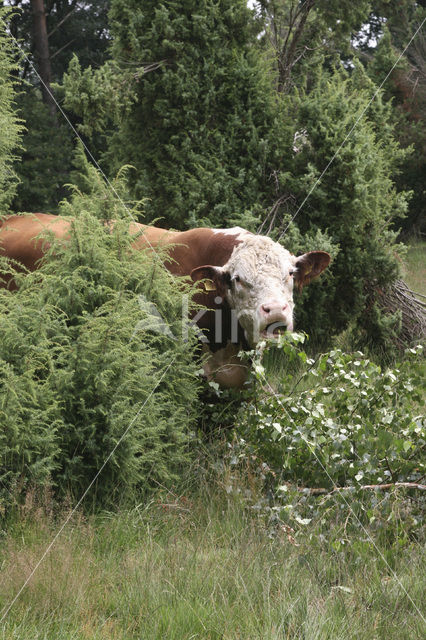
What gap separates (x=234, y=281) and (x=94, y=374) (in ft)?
5.33

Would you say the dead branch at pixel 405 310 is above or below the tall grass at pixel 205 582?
above

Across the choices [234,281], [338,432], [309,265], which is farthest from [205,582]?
[309,265]

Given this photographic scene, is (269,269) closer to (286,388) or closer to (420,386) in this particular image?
(286,388)

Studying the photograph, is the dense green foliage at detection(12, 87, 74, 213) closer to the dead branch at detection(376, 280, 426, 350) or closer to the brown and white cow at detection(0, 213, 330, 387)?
the dead branch at detection(376, 280, 426, 350)

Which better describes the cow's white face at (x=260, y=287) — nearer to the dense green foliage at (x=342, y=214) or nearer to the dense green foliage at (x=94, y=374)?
the dense green foliage at (x=94, y=374)

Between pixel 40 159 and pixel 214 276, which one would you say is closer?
pixel 214 276

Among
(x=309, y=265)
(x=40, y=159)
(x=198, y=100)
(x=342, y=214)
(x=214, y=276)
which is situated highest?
(x=198, y=100)

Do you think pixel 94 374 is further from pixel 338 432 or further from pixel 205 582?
pixel 338 432

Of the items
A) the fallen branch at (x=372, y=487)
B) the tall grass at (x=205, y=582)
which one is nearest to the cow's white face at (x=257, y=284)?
the fallen branch at (x=372, y=487)

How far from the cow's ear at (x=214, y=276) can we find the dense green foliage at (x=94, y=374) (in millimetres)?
496

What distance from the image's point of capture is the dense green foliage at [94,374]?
3754 millimetres

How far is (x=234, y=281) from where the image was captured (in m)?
5.28

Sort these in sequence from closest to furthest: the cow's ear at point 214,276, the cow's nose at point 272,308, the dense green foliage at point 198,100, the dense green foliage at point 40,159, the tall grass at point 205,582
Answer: the tall grass at point 205,582 → the cow's nose at point 272,308 → the cow's ear at point 214,276 → the dense green foliage at point 198,100 → the dense green foliage at point 40,159

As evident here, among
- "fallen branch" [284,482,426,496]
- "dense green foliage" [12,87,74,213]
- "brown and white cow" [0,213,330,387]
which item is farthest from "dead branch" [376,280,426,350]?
"dense green foliage" [12,87,74,213]
